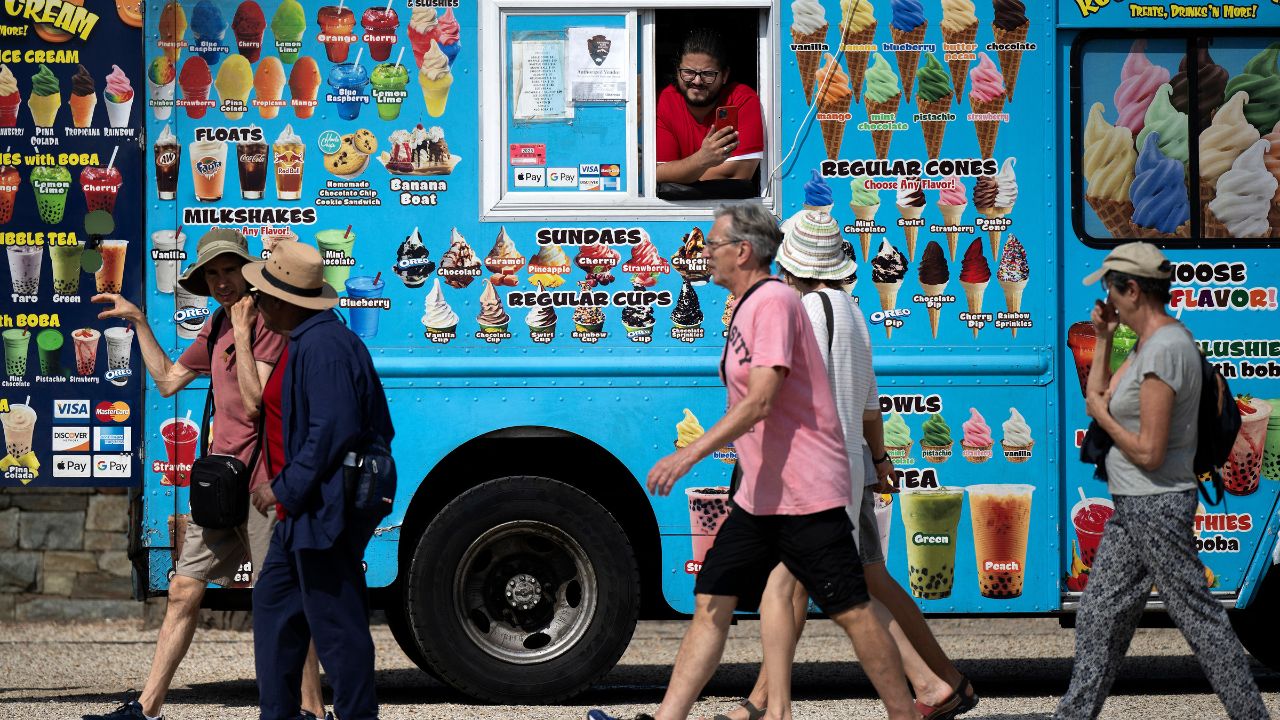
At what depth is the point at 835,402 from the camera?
574 cm

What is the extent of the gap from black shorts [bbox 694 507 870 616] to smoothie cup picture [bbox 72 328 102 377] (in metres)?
2.86

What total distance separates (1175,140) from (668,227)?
7.15 ft

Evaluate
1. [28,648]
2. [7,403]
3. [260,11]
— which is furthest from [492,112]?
[28,648]

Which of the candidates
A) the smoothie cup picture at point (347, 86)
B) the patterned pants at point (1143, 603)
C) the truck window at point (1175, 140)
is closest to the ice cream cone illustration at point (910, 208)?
the truck window at point (1175, 140)

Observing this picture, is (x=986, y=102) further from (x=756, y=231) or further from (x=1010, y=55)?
(x=756, y=231)

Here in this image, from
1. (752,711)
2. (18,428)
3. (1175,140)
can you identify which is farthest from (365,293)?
(1175,140)

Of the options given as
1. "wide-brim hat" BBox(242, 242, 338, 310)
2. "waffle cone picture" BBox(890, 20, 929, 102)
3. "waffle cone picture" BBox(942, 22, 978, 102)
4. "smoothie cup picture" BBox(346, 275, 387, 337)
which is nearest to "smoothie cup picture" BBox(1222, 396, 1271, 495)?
"waffle cone picture" BBox(942, 22, 978, 102)

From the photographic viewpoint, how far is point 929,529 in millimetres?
6824

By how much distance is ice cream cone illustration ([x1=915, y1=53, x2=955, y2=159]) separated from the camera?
6.82 metres

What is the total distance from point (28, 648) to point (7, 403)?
2.87 m

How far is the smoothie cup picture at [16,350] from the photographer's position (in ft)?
22.0

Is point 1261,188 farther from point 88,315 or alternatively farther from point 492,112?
point 88,315

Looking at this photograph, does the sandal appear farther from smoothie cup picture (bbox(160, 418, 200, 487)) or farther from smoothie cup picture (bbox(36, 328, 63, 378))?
smoothie cup picture (bbox(36, 328, 63, 378))

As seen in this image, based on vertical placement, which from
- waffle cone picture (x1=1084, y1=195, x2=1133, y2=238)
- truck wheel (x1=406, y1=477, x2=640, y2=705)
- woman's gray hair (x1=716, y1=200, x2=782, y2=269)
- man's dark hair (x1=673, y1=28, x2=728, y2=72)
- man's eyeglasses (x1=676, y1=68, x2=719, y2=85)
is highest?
man's dark hair (x1=673, y1=28, x2=728, y2=72)
